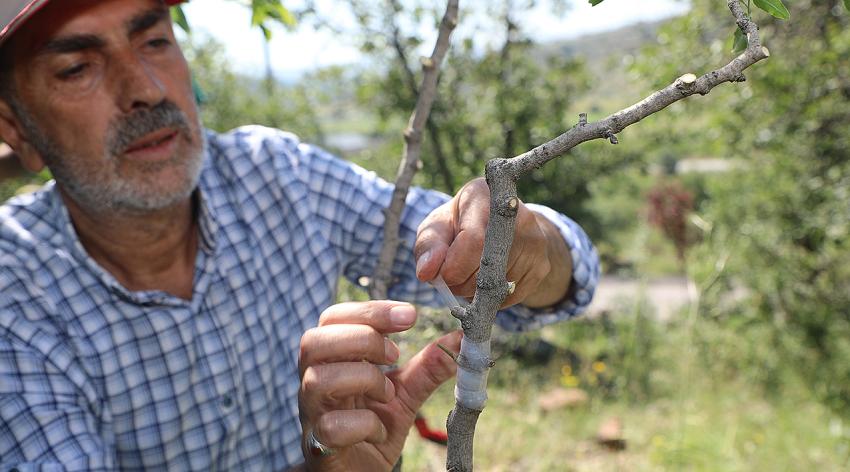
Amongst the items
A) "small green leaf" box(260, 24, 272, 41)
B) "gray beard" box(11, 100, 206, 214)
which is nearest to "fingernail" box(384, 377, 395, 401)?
"gray beard" box(11, 100, 206, 214)

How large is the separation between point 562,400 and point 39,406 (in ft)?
17.8

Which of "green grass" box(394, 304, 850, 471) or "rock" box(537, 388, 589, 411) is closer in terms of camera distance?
"green grass" box(394, 304, 850, 471)

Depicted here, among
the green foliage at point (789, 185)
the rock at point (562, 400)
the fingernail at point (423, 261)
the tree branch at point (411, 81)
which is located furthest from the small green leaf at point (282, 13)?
the rock at point (562, 400)

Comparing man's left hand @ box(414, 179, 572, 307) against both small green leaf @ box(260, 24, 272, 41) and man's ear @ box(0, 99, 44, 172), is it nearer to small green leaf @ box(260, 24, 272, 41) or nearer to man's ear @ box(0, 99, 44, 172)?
small green leaf @ box(260, 24, 272, 41)

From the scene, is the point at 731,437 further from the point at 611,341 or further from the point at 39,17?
the point at 39,17

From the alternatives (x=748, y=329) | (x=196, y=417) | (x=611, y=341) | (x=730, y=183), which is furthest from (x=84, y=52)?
(x=730, y=183)

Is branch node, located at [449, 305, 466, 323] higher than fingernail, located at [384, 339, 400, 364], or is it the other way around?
branch node, located at [449, 305, 466, 323]

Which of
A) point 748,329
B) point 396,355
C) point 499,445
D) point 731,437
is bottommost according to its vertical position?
point 748,329

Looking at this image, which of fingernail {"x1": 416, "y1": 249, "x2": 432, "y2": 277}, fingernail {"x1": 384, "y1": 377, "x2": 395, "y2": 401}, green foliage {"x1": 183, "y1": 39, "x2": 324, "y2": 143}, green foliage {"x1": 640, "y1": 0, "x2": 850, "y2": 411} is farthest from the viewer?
green foliage {"x1": 183, "y1": 39, "x2": 324, "y2": 143}

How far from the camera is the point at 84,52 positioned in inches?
78.7

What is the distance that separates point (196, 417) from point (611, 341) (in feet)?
25.5

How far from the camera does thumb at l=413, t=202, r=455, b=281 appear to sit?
48.6 inches

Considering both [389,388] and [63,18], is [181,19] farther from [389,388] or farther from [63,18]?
[389,388]

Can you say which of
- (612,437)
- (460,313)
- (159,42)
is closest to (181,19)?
(159,42)
